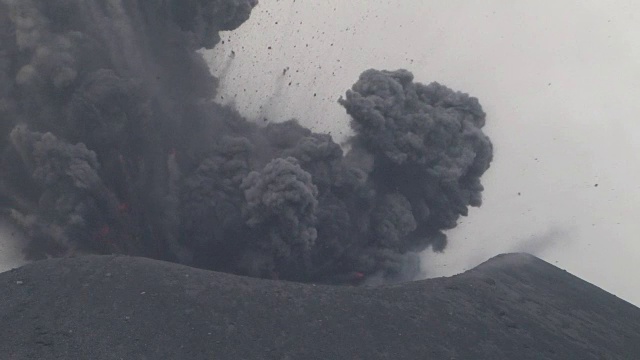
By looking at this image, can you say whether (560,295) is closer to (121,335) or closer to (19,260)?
(121,335)

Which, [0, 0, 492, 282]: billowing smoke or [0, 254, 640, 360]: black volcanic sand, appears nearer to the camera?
[0, 254, 640, 360]: black volcanic sand

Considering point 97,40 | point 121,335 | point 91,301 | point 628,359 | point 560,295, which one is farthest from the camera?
point 97,40

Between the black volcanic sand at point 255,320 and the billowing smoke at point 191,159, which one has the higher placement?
the billowing smoke at point 191,159

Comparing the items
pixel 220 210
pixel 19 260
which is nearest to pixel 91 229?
pixel 19 260

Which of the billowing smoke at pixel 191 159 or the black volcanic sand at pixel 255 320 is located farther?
the billowing smoke at pixel 191 159

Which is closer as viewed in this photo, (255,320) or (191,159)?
(255,320)
